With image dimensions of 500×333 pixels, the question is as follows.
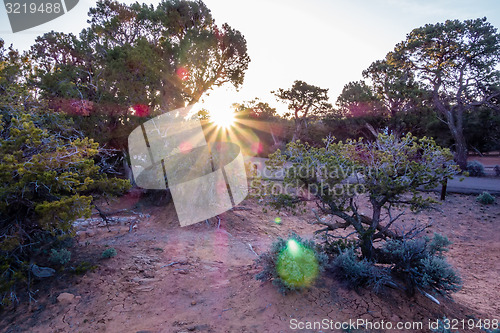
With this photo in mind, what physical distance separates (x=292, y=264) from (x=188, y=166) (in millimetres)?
6904

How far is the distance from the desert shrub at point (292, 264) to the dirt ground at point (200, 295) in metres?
0.17

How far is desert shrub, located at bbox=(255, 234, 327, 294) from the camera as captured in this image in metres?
4.20

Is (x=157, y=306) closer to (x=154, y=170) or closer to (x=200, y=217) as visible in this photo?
(x=200, y=217)

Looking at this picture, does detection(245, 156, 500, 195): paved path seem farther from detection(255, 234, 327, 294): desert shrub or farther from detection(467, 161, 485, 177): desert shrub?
detection(255, 234, 327, 294): desert shrub

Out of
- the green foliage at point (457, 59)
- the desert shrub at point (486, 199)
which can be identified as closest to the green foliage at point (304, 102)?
the green foliage at point (457, 59)

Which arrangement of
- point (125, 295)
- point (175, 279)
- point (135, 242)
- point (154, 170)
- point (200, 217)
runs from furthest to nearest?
point (154, 170), point (200, 217), point (135, 242), point (175, 279), point (125, 295)

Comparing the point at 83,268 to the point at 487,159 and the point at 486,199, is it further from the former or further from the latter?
the point at 487,159

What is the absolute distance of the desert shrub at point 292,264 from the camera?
4.20 meters

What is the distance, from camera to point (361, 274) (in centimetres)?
417

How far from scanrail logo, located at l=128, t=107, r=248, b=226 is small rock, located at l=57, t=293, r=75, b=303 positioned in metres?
4.30

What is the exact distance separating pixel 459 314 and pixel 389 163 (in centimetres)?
245

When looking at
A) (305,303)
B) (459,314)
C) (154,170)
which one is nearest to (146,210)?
(154,170)

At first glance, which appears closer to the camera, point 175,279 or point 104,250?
point 175,279

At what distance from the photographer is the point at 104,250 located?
252 inches
